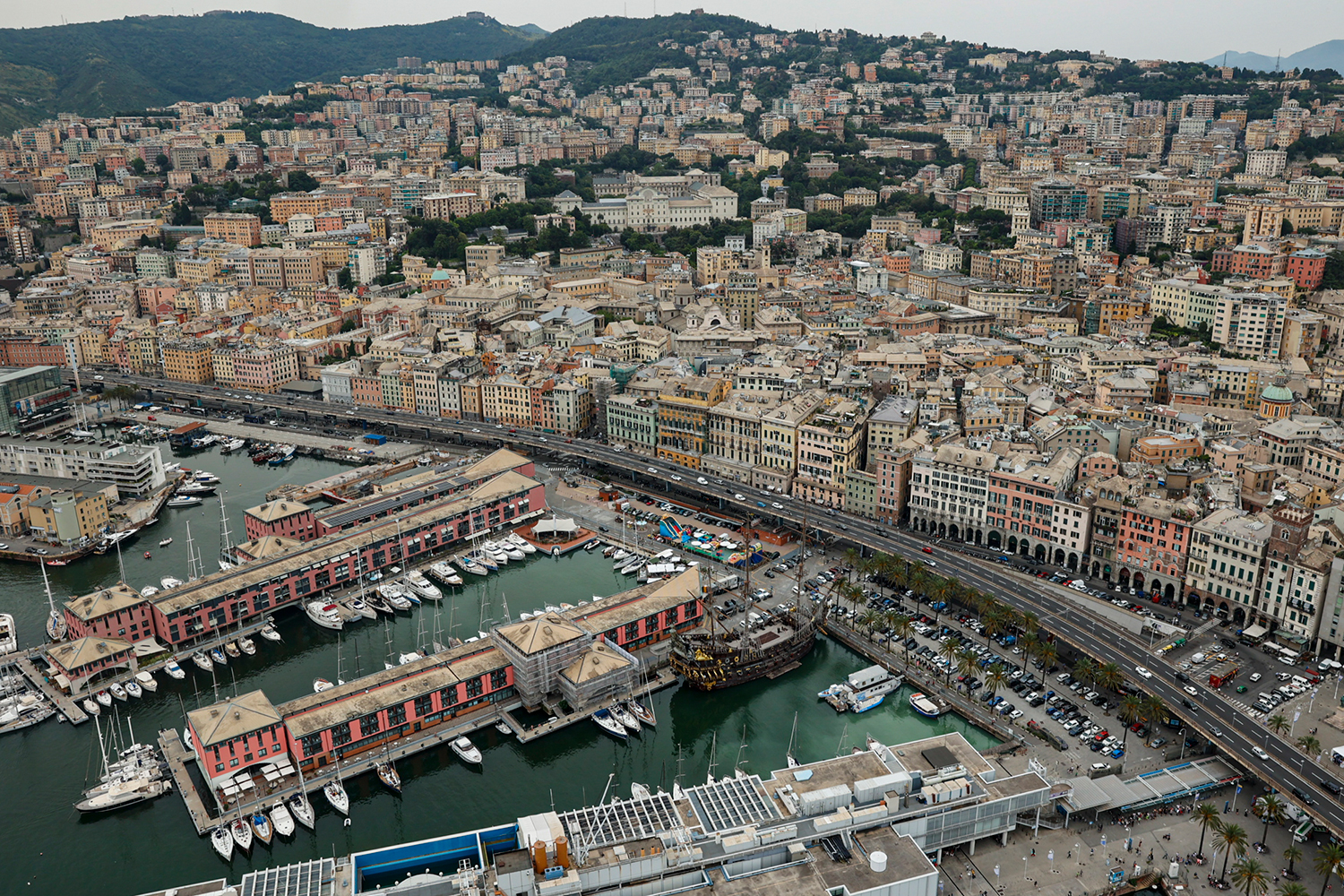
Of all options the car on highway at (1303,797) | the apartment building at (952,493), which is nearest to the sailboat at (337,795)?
the car on highway at (1303,797)

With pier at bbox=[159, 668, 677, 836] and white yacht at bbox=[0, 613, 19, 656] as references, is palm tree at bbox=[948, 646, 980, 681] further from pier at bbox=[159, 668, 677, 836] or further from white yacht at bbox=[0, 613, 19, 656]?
white yacht at bbox=[0, 613, 19, 656]

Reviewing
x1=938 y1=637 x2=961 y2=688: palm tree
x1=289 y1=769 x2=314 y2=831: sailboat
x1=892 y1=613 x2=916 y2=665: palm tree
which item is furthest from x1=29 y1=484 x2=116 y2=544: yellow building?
x1=938 y1=637 x2=961 y2=688: palm tree

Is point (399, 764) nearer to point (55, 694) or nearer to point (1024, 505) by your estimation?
point (55, 694)

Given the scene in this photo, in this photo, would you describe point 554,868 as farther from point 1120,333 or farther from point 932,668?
point 1120,333

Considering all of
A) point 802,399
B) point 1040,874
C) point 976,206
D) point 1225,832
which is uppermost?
point 976,206

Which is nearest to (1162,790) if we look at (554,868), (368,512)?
(554,868)
